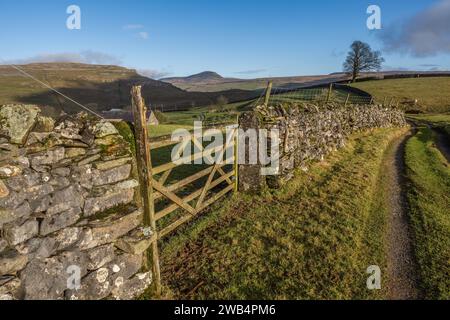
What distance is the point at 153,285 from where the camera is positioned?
5371 mm

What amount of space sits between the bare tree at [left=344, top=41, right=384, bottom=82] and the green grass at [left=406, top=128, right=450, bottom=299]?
6969cm

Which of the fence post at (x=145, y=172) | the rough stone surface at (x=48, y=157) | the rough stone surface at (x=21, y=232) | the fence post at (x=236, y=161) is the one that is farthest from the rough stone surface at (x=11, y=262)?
the fence post at (x=236, y=161)

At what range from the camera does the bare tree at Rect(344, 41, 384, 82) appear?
243 ft

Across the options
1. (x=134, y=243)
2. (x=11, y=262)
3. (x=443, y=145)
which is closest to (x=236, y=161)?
(x=134, y=243)

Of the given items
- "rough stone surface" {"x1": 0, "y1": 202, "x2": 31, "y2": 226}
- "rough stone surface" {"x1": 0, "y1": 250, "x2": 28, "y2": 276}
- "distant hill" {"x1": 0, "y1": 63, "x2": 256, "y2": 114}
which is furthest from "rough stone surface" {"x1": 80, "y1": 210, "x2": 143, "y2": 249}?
"distant hill" {"x1": 0, "y1": 63, "x2": 256, "y2": 114}

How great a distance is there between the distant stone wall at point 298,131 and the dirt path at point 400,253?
3642 mm

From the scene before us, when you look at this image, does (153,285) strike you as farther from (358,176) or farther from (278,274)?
(358,176)

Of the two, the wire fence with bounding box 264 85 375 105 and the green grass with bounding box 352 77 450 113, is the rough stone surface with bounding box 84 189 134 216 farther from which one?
the green grass with bounding box 352 77 450 113

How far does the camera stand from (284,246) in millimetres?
6805

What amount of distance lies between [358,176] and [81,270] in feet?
34.9

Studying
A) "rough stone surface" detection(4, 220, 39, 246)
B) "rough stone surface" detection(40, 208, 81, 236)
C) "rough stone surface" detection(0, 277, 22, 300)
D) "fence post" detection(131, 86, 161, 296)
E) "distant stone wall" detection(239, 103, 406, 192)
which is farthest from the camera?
"distant stone wall" detection(239, 103, 406, 192)

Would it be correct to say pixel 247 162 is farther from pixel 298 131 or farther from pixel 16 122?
pixel 16 122

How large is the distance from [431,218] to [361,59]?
7902cm
